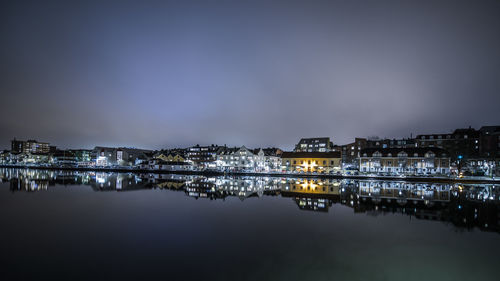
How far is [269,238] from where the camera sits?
1122cm

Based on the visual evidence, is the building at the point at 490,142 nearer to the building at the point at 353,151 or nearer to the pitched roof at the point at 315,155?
the building at the point at 353,151

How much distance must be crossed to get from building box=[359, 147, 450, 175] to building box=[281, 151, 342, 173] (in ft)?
18.4

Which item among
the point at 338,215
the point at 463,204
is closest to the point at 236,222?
the point at 338,215

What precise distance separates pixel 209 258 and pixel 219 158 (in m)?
73.4

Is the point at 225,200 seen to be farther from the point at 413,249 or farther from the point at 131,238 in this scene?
the point at 413,249

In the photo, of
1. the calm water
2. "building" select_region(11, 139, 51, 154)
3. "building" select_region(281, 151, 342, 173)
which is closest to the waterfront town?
"building" select_region(281, 151, 342, 173)

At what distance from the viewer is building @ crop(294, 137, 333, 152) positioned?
7925cm

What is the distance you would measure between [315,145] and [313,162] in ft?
60.4

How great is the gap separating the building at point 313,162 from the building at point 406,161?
5.60 m

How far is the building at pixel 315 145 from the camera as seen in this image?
79250 millimetres

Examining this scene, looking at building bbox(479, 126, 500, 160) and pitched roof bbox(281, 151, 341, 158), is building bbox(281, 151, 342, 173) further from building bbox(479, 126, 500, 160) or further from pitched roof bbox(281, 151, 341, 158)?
building bbox(479, 126, 500, 160)

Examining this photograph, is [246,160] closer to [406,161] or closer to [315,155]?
[315,155]

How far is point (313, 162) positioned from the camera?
63812 mm

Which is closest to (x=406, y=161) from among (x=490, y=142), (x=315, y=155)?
(x=315, y=155)
